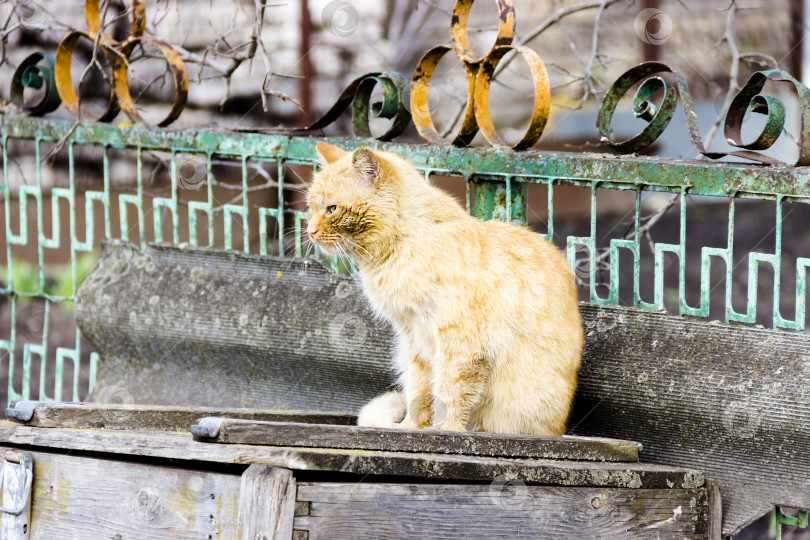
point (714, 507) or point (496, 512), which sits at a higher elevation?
point (496, 512)

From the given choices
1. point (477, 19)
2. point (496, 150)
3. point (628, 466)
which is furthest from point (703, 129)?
point (628, 466)

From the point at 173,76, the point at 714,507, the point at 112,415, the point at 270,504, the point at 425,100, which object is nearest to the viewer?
the point at 270,504

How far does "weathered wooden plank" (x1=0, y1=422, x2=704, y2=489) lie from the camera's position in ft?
8.08

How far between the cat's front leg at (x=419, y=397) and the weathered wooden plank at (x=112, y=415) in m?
0.42

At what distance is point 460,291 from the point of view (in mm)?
2914

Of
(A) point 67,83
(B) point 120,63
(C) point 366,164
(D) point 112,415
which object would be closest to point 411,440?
(C) point 366,164

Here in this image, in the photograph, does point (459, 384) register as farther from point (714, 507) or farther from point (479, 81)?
point (479, 81)

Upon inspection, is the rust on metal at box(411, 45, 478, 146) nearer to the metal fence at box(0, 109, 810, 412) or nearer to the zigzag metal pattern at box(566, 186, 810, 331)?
the metal fence at box(0, 109, 810, 412)

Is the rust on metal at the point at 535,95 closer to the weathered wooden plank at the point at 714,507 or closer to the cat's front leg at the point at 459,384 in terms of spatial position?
the cat's front leg at the point at 459,384

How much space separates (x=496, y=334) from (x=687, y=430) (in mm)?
656

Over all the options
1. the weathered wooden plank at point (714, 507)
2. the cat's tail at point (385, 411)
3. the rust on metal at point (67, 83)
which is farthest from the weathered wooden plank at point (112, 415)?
the rust on metal at point (67, 83)

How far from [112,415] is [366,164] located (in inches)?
45.1

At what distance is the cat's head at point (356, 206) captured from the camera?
9.87ft

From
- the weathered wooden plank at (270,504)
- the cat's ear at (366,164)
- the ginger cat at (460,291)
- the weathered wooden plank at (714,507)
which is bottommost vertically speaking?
the weathered wooden plank at (714,507)
